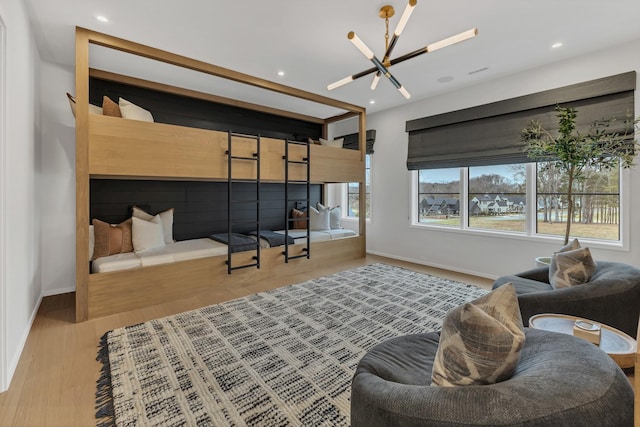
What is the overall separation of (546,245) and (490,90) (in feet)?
7.43

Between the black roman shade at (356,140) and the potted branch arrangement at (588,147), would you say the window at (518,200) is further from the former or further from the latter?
the black roman shade at (356,140)

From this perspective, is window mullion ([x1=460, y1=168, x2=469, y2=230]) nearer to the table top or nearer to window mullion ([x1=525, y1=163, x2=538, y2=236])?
window mullion ([x1=525, y1=163, x2=538, y2=236])

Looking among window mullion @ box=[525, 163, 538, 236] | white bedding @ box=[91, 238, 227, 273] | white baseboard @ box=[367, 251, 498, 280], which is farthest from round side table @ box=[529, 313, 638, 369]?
white bedding @ box=[91, 238, 227, 273]

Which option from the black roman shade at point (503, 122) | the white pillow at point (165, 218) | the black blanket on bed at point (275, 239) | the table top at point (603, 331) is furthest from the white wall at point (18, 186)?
the black roman shade at point (503, 122)

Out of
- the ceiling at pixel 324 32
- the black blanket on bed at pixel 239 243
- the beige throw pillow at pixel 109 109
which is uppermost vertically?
the ceiling at pixel 324 32

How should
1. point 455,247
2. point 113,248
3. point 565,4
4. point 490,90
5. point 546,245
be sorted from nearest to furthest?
point 565,4 < point 113,248 < point 546,245 < point 490,90 < point 455,247

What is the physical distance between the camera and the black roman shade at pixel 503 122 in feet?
10.5

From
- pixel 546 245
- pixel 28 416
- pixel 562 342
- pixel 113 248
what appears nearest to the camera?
pixel 562 342

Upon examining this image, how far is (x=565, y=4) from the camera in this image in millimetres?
2484

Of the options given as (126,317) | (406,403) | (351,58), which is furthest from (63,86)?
(406,403)

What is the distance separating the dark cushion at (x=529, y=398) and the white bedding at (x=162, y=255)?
3.00 metres

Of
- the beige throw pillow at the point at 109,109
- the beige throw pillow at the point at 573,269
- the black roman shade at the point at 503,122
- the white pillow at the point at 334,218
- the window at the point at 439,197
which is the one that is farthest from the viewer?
the white pillow at the point at 334,218

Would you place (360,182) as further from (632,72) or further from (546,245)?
(632,72)

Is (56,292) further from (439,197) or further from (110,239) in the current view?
(439,197)
